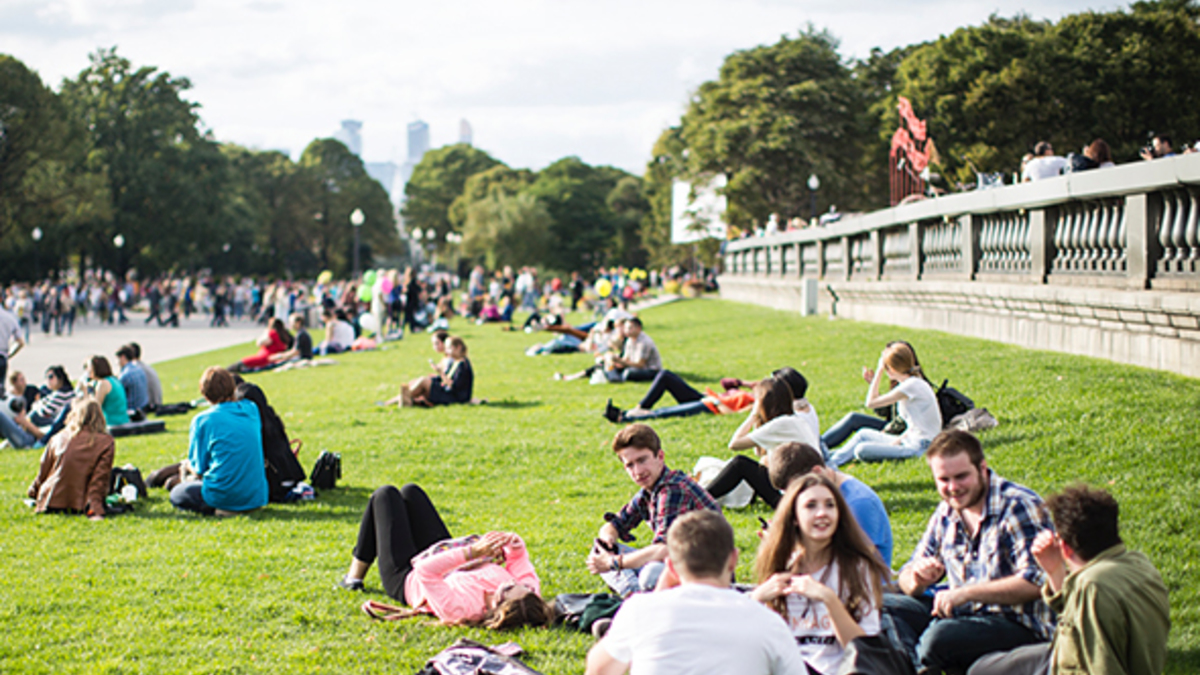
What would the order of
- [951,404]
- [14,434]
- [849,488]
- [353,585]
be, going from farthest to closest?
[14,434] < [951,404] < [353,585] < [849,488]

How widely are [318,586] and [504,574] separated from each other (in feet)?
4.85

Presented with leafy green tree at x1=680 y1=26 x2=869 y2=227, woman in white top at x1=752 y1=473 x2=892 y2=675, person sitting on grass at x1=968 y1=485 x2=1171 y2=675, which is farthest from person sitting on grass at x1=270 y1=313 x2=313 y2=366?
leafy green tree at x1=680 y1=26 x2=869 y2=227

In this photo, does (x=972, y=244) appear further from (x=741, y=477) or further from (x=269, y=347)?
(x=269, y=347)

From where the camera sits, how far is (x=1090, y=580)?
3879mm

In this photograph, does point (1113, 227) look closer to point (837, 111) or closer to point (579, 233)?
point (837, 111)

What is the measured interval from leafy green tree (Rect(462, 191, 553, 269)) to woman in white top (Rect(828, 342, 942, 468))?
79.7 m

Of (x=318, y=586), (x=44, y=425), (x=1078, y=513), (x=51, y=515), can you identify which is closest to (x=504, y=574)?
(x=318, y=586)

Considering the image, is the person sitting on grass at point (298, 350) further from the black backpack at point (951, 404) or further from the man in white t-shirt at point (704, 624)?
the man in white t-shirt at point (704, 624)

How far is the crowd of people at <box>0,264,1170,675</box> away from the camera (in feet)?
11.5

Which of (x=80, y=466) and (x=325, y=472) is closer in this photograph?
(x=80, y=466)

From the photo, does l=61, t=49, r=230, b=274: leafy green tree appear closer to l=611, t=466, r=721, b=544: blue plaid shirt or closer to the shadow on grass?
the shadow on grass

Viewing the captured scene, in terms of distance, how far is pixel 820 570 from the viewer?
4.22 meters

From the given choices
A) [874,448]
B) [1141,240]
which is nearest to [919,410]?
[874,448]

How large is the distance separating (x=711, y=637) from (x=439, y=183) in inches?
4772
